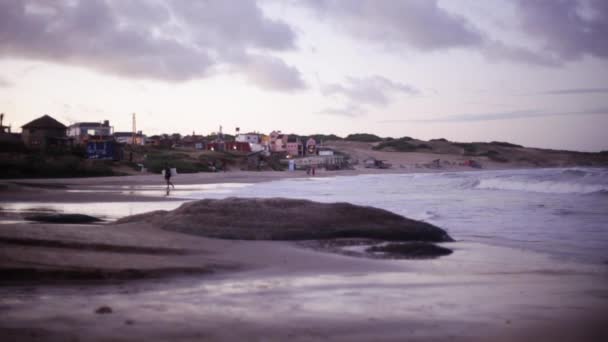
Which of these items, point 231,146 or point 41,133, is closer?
point 41,133

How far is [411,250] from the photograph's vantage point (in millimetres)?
8641

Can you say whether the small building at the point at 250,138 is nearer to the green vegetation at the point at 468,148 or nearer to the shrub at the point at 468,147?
the green vegetation at the point at 468,148

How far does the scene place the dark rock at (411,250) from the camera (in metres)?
8.25

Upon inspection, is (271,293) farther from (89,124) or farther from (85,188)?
(89,124)

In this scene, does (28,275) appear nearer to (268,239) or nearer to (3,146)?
(268,239)

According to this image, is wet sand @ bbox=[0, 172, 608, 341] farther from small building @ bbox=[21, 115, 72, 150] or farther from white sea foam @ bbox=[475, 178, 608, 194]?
small building @ bbox=[21, 115, 72, 150]

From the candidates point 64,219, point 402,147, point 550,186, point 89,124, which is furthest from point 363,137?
point 64,219

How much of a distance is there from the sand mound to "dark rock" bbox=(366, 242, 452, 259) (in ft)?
1.86

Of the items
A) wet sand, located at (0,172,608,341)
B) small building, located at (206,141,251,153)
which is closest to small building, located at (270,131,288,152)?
small building, located at (206,141,251,153)

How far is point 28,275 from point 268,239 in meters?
4.28

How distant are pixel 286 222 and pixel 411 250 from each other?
2.51 m

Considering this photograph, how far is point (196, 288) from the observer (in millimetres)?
5711

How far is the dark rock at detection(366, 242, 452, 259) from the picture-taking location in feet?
27.1

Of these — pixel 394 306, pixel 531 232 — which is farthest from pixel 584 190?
pixel 394 306
